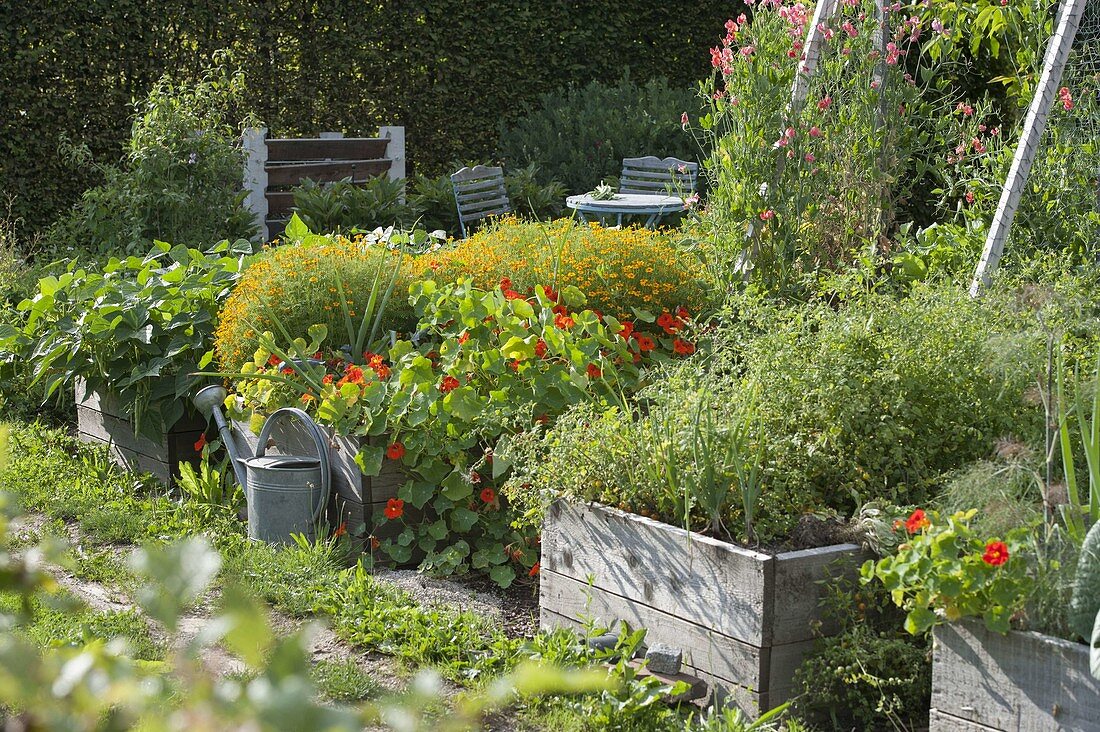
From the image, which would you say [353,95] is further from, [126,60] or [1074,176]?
[1074,176]

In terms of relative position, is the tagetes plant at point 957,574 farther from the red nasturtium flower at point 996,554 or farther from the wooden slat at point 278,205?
the wooden slat at point 278,205

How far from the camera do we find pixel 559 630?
2807mm

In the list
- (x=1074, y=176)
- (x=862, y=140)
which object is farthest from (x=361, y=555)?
(x=1074, y=176)

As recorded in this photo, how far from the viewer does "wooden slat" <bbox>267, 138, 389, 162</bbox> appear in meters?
8.14

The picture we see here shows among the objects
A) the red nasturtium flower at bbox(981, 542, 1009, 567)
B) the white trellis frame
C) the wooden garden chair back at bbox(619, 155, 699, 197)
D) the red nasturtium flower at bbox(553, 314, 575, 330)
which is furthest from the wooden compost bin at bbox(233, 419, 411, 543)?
the wooden garden chair back at bbox(619, 155, 699, 197)

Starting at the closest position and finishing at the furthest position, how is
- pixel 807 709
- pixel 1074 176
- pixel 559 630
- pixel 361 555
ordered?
pixel 807 709 < pixel 559 630 < pixel 361 555 < pixel 1074 176

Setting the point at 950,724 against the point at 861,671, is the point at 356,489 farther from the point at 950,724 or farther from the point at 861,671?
the point at 950,724

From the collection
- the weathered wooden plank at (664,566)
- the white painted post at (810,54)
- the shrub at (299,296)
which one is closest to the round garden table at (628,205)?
the white painted post at (810,54)

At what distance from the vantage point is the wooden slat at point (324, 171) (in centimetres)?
796

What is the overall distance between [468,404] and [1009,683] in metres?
1.72

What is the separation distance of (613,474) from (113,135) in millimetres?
6531

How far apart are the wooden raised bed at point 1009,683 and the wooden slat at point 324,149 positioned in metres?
6.68

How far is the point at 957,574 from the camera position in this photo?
2123 millimetres

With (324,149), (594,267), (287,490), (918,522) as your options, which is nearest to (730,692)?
(918,522)
